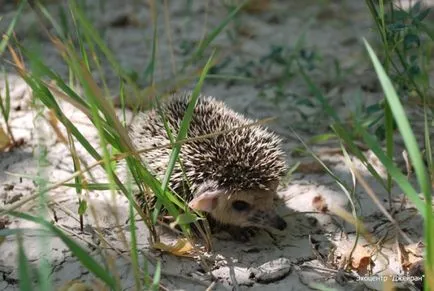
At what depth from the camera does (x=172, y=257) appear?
9.80 feet

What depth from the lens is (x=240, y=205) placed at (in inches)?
129

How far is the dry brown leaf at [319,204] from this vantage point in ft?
11.5

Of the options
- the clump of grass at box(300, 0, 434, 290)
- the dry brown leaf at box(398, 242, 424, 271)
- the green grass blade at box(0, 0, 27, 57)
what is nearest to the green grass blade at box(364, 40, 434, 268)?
the clump of grass at box(300, 0, 434, 290)

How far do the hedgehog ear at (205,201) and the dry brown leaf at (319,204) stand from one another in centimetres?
69

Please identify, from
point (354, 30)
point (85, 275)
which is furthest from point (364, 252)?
point (354, 30)

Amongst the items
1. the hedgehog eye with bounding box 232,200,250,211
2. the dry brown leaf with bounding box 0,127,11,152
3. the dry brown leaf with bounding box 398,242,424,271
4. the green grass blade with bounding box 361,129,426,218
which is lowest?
the dry brown leaf with bounding box 398,242,424,271

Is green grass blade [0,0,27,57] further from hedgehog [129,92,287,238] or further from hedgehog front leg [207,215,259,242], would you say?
hedgehog front leg [207,215,259,242]

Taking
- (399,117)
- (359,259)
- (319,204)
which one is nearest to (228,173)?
(319,204)

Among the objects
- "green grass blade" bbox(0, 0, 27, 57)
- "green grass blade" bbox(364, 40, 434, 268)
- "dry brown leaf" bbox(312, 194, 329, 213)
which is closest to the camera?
"green grass blade" bbox(364, 40, 434, 268)

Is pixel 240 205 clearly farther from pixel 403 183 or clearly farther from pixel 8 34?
pixel 8 34

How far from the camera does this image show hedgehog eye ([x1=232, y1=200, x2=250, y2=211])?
10.7ft

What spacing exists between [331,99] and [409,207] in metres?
1.45

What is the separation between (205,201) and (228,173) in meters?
0.19

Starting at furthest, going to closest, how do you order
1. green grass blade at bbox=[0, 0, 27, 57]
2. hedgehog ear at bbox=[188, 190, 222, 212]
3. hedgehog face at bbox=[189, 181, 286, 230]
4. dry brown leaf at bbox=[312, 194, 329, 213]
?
dry brown leaf at bbox=[312, 194, 329, 213], hedgehog face at bbox=[189, 181, 286, 230], hedgehog ear at bbox=[188, 190, 222, 212], green grass blade at bbox=[0, 0, 27, 57]
